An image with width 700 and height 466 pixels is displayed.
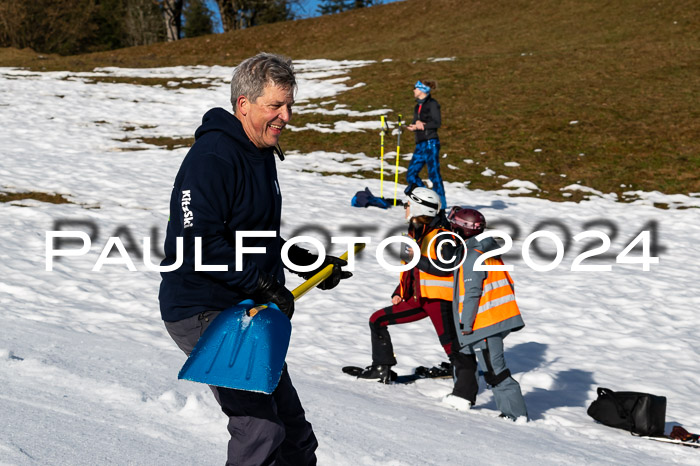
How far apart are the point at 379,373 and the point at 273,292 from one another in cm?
386

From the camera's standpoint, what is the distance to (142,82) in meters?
27.4

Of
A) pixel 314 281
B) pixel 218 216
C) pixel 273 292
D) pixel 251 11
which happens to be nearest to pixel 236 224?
pixel 218 216

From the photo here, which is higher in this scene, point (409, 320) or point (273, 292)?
point (273, 292)

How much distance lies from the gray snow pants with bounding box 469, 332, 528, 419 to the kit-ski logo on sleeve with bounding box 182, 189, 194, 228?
3717 millimetres

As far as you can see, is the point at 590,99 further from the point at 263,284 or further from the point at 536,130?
the point at 263,284

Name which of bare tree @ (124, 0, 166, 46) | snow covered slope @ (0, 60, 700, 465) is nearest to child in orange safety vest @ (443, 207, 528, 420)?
snow covered slope @ (0, 60, 700, 465)

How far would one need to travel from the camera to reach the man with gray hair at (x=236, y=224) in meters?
2.65

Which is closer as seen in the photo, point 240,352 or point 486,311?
point 240,352

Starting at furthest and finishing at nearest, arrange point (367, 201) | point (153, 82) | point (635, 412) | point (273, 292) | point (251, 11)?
point (251, 11) → point (153, 82) → point (367, 201) → point (635, 412) → point (273, 292)

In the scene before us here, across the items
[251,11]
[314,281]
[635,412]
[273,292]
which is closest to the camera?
[273,292]

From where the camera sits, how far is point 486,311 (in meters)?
5.67

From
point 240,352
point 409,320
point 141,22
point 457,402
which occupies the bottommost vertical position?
point 457,402

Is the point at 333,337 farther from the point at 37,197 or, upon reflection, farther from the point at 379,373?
the point at 37,197

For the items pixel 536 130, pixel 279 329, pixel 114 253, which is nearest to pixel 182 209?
pixel 279 329
